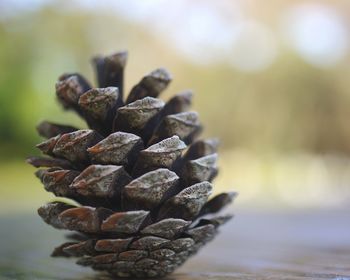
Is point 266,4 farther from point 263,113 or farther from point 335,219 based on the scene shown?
point 335,219

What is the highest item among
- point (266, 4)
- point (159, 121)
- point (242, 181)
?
point (266, 4)

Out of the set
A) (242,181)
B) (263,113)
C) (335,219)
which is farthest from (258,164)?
(335,219)

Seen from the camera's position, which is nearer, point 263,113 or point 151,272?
point 151,272

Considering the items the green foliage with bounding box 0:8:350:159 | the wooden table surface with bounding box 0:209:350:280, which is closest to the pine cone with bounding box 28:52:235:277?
the wooden table surface with bounding box 0:209:350:280

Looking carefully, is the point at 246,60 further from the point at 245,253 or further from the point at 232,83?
the point at 245,253

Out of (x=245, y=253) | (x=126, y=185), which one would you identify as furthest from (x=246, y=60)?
(x=126, y=185)

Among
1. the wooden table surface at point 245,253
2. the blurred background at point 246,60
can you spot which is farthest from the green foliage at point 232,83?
the wooden table surface at point 245,253

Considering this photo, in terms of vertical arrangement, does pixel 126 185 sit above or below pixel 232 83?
below
